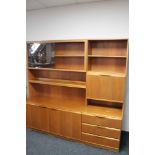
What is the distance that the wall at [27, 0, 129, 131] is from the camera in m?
2.92

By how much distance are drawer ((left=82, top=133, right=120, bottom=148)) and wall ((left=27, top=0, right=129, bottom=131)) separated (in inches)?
25.3

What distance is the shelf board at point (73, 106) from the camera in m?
2.72

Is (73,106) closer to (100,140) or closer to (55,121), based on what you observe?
(55,121)

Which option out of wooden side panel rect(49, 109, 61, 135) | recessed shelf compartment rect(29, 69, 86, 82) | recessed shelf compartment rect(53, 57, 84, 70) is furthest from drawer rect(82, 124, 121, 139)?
recessed shelf compartment rect(53, 57, 84, 70)

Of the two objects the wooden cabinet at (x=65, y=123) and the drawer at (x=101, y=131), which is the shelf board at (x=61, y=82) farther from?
the drawer at (x=101, y=131)

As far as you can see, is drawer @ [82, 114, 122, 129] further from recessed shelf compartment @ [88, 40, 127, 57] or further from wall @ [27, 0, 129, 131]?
recessed shelf compartment @ [88, 40, 127, 57]

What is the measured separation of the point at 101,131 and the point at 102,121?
184 mm

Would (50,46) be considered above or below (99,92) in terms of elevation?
above
